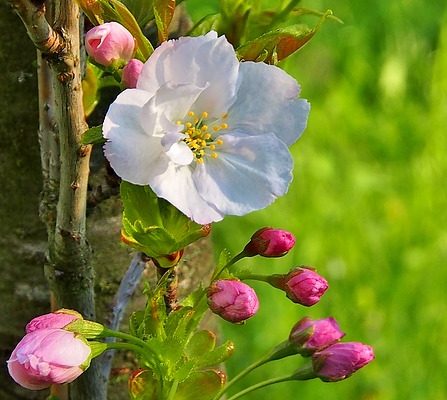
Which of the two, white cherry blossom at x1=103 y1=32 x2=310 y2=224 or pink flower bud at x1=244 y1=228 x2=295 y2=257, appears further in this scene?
pink flower bud at x1=244 y1=228 x2=295 y2=257

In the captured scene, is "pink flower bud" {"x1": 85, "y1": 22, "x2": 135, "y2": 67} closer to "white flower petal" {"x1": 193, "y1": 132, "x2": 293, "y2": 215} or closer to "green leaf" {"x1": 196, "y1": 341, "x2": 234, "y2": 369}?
"white flower petal" {"x1": 193, "y1": 132, "x2": 293, "y2": 215}

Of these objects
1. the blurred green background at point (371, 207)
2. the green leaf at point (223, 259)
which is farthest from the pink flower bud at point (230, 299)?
the blurred green background at point (371, 207)

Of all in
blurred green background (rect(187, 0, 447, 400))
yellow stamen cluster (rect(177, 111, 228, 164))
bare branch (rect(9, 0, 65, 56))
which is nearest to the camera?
bare branch (rect(9, 0, 65, 56))

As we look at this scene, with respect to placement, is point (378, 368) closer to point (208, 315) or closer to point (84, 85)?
point (208, 315)

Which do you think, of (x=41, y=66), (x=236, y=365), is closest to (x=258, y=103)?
(x=41, y=66)

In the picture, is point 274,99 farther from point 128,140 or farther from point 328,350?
point 328,350

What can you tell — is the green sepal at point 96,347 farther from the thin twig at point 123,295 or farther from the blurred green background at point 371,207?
the blurred green background at point 371,207

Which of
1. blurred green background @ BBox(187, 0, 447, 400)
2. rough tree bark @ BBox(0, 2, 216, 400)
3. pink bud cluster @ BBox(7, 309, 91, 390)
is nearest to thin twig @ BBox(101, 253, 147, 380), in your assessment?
rough tree bark @ BBox(0, 2, 216, 400)
